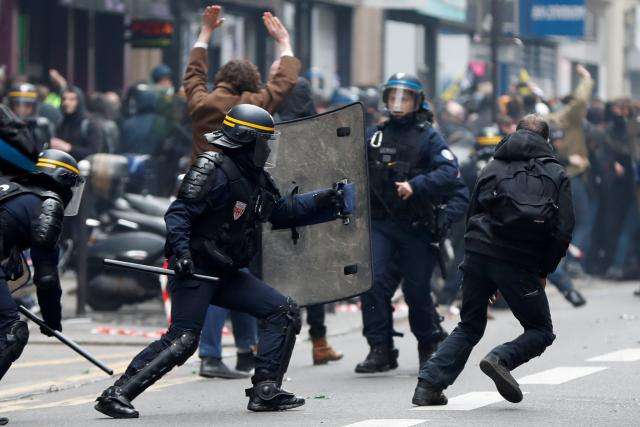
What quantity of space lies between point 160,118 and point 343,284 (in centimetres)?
785

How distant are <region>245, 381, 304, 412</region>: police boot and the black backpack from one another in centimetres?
132

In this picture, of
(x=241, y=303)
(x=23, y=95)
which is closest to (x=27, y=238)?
(x=241, y=303)

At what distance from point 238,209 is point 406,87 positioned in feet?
7.69

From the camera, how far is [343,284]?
9992 mm

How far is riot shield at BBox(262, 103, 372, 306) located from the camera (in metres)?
9.99

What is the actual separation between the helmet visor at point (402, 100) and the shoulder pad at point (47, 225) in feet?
9.83

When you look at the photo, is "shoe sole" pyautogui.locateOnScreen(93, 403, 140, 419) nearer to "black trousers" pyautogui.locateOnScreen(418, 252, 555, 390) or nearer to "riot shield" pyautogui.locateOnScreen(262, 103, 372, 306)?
"black trousers" pyautogui.locateOnScreen(418, 252, 555, 390)

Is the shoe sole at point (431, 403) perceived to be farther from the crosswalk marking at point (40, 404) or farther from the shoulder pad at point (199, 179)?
the crosswalk marking at point (40, 404)

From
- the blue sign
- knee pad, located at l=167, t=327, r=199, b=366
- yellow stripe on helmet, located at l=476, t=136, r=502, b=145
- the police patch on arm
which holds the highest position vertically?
the blue sign

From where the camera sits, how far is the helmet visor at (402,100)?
10766mm

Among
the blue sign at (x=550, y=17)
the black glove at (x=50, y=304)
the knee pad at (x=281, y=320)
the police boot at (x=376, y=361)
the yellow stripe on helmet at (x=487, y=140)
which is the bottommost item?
the police boot at (x=376, y=361)

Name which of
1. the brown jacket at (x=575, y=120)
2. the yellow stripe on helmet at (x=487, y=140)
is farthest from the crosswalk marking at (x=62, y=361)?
the brown jacket at (x=575, y=120)

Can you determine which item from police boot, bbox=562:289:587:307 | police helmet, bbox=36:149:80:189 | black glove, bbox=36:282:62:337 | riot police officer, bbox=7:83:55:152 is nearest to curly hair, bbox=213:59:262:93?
police helmet, bbox=36:149:80:189

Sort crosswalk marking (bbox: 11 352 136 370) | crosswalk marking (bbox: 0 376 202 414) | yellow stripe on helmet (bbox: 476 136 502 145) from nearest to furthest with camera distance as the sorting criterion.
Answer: crosswalk marking (bbox: 0 376 202 414) < crosswalk marking (bbox: 11 352 136 370) < yellow stripe on helmet (bbox: 476 136 502 145)
